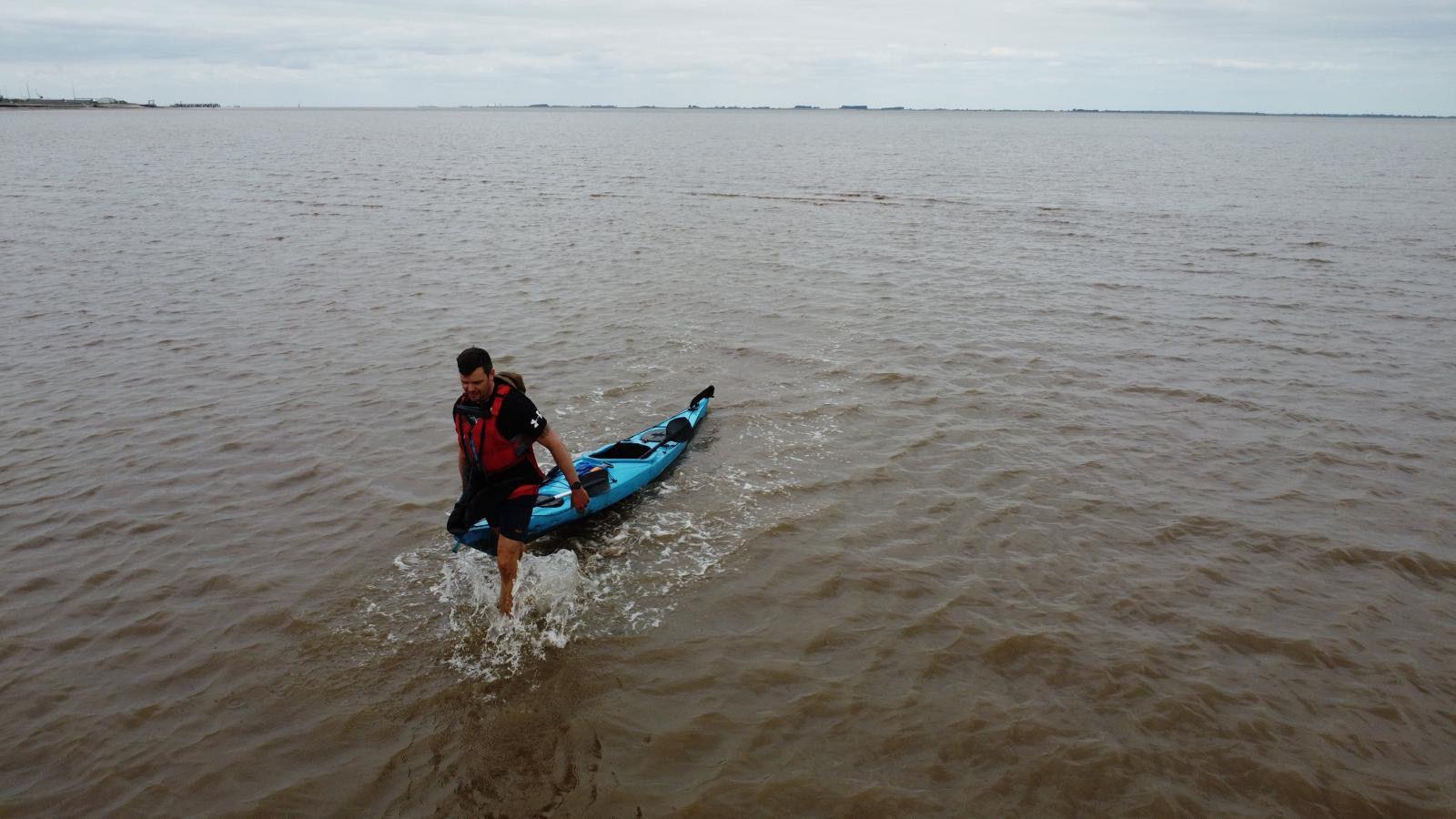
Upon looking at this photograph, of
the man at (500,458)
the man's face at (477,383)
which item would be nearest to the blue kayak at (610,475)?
the man at (500,458)

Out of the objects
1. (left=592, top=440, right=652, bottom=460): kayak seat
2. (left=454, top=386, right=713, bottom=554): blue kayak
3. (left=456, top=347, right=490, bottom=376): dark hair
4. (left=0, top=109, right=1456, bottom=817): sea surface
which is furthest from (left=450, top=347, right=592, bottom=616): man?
(left=592, top=440, right=652, bottom=460): kayak seat

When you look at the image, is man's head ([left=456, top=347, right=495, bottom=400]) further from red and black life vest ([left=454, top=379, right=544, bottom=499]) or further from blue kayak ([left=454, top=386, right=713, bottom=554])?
blue kayak ([left=454, top=386, right=713, bottom=554])

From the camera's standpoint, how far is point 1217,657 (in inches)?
271

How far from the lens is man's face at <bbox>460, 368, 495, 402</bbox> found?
250 inches

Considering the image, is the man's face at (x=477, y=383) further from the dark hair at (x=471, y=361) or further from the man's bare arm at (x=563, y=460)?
the man's bare arm at (x=563, y=460)

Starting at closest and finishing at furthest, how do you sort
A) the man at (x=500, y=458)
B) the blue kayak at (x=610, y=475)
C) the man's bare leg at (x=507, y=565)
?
1. the man at (x=500, y=458)
2. the man's bare leg at (x=507, y=565)
3. the blue kayak at (x=610, y=475)

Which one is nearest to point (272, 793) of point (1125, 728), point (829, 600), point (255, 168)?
point (829, 600)

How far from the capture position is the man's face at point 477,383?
6.35 m

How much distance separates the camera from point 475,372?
6.34 m

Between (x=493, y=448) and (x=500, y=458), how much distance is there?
132 mm

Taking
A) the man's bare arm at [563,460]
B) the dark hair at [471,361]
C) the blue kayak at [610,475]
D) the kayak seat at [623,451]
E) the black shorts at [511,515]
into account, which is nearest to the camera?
the dark hair at [471,361]

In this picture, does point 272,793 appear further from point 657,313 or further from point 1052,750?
point 657,313

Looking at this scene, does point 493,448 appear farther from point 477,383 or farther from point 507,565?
point 507,565

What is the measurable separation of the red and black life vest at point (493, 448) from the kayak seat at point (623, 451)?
2.97 m
